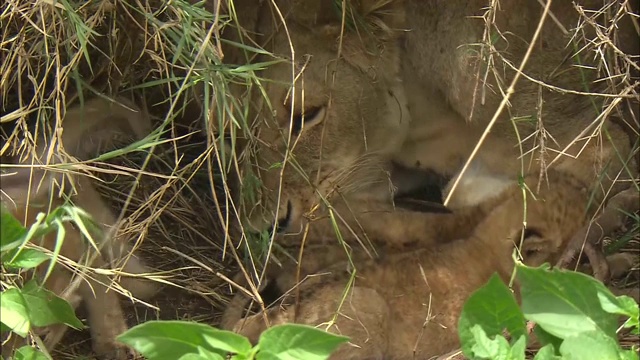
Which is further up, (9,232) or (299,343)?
(9,232)

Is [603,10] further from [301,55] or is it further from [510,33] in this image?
[301,55]

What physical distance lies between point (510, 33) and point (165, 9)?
692 mm

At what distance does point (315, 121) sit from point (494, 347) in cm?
69

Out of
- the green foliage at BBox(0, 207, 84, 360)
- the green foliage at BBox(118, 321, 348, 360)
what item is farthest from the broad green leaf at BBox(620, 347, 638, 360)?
the green foliage at BBox(0, 207, 84, 360)

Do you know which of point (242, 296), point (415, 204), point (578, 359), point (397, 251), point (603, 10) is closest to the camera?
point (578, 359)

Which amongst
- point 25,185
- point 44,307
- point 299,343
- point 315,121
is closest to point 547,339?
point 299,343

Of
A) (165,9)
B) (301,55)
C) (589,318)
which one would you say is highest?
(165,9)

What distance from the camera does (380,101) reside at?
178cm

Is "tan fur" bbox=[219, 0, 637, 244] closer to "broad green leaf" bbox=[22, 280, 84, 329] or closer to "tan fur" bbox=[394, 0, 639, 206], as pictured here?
"tan fur" bbox=[394, 0, 639, 206]

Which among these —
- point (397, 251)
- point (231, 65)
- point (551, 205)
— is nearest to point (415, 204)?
point (397, 251)

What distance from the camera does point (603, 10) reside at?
1.49m

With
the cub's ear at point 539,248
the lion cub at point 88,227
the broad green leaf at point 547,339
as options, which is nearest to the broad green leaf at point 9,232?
the lion cub at point 88,227

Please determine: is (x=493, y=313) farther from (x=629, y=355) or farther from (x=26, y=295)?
(x=26, y=295)

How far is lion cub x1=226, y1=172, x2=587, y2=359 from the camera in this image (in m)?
1.53
